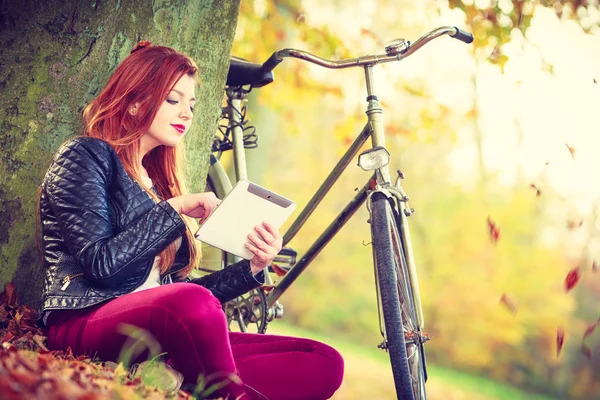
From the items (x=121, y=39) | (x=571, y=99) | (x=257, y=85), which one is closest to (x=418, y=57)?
(x=571, y=99)

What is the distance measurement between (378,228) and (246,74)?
1234 millimetres

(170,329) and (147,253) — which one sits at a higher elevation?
(147,253)

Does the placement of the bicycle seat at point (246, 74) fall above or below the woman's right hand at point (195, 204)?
above

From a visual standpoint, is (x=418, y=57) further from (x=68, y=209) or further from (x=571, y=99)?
(x=68, y=209)

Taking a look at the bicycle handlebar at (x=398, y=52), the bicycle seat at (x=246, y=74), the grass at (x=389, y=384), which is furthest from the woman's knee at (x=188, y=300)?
the grass at (x=389, y=384)

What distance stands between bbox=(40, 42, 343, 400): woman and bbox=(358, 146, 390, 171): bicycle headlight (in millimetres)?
528

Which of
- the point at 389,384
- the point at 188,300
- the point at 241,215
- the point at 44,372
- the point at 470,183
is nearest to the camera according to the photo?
the point at 44,372

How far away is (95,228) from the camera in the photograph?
6.76 feet

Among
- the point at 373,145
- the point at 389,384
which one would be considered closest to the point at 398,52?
the point at 373,145

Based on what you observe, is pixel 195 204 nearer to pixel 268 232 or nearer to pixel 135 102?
pixel 268 232

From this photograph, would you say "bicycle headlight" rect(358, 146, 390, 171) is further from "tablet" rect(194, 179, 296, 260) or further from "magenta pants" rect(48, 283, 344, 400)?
"magenta pants" rect(48, 283, 344, 400)

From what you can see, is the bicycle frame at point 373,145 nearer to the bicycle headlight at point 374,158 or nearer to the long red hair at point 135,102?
the bicycle headlight at point 374,158

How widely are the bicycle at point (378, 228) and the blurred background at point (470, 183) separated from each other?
200 centimetres

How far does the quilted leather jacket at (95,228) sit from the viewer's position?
2049 mm
